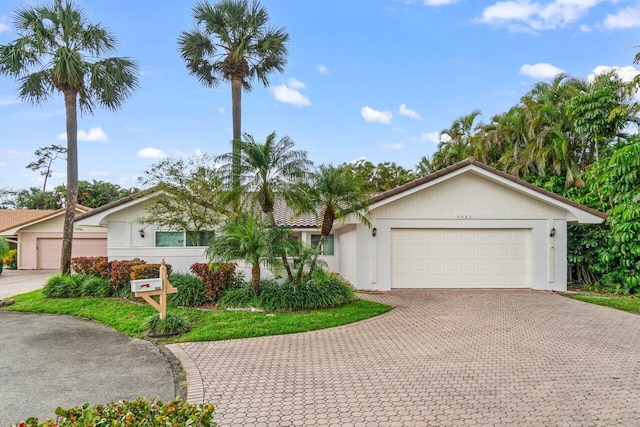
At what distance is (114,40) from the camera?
1493 cm

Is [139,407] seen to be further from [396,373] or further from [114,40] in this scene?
[114,40]

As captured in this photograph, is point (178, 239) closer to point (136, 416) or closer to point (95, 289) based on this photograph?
point (95, 289)

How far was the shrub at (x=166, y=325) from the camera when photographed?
322 inches

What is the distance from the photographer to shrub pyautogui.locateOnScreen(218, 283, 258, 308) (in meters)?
Answer: 10.4

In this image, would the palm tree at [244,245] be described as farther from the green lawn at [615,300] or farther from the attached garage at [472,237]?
the green lawn at [615,300]

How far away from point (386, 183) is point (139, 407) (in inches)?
1249

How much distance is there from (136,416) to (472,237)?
1326 cm

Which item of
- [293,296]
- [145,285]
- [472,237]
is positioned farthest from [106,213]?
[472,237]

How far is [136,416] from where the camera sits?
109 inches

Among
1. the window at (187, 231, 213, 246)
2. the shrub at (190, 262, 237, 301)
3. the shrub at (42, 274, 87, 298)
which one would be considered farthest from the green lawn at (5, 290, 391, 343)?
the window at (187, 231, 213, 246)

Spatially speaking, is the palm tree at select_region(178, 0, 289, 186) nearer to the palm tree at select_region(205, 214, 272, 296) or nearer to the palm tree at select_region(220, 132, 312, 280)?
the palm tree at select_region(220, 132, 312, 280)

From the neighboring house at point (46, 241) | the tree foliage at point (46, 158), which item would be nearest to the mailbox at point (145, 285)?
the neighboring house at point (46, 241)

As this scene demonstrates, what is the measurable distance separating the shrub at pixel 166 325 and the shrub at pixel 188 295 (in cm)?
251

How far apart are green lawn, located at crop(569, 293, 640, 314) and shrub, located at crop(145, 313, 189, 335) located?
11.8 meters
